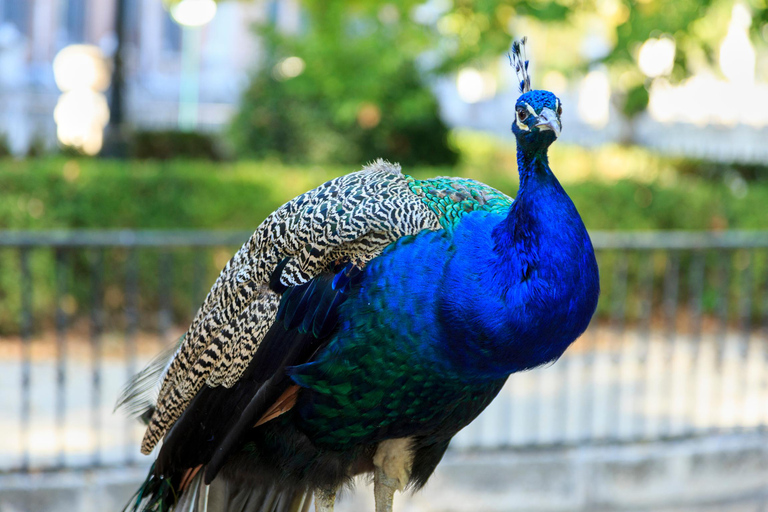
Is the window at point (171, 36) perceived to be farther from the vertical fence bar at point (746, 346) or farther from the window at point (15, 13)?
the vertical fence bar at point (746, 346)

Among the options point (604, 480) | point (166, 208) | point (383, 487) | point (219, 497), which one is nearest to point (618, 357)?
point (604, 480)

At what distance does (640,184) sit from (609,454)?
12.5 ft

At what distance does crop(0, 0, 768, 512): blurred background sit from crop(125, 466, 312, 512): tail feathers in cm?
187

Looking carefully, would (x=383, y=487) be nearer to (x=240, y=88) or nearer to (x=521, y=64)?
(x=521, y=64)

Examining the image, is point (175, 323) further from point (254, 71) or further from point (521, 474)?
point (254, 71)

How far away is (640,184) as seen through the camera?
820cm

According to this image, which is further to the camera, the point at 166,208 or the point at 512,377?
the point at 166,208

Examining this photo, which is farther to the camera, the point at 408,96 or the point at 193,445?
the point at 408,96

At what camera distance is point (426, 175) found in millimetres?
8172

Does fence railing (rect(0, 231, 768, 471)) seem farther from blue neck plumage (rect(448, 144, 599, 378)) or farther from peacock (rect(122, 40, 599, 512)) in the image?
blue neck plumage (rect(448, 144, 599, 378))

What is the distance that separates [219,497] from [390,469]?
522 millimetres

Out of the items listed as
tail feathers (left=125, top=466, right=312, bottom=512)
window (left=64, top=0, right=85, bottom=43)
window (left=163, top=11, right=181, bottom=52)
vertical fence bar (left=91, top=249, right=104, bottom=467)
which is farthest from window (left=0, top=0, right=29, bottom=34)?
tail feathers (left=125, top=466, right=312, bottom=512)

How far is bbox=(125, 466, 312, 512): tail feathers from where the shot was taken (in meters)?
2.69

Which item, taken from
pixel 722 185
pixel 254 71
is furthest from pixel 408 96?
pixel 722 185
